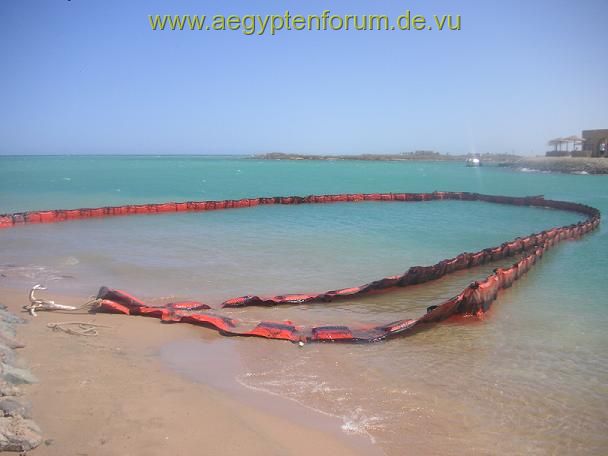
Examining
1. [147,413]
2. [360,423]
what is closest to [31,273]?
[147,413]

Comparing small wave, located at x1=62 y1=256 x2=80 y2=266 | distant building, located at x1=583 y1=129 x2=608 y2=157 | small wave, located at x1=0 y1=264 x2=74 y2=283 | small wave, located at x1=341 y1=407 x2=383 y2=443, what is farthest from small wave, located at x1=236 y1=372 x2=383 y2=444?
distant building, located at x1=583 y1=129 x2=608 y2=157

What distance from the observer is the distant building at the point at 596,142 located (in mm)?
63625

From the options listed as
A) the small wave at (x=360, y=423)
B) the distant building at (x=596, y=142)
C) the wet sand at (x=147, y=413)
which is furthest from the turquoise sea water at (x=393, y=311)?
the distant building at (x=596, y=142)

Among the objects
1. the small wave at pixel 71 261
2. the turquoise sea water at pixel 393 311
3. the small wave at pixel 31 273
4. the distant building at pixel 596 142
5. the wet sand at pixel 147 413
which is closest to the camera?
the wet sand at pixel 147 413

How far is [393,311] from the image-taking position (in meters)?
9.01

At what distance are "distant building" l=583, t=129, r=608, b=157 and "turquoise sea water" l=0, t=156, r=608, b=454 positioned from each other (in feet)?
169

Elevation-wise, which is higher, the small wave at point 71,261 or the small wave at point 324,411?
the small wave at point 71,261

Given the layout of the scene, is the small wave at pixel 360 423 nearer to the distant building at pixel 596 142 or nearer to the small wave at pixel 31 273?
the small wave at pixel 31 273

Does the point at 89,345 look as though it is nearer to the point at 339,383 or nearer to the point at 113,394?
the point at 113,394

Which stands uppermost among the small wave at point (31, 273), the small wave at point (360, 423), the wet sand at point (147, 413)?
the small wave at point (31, 273)

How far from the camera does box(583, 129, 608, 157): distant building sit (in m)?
63.6

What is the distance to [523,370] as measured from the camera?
20.9 ft

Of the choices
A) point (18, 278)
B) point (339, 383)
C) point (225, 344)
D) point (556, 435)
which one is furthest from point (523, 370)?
point (18, 278)

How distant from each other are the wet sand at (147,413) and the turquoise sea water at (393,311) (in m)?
0.40
